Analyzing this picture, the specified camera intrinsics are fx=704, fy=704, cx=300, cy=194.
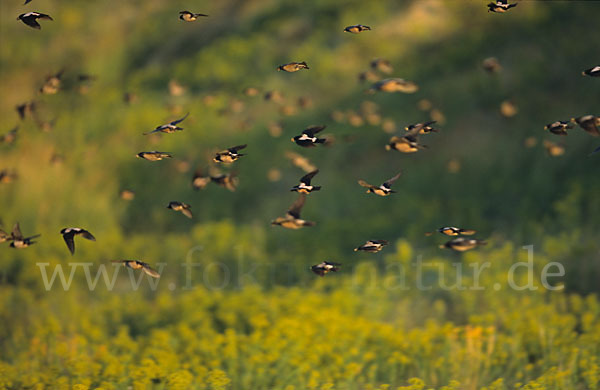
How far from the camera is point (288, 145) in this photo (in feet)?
38.5

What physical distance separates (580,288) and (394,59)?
5.47 metres

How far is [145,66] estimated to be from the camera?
43.7ft

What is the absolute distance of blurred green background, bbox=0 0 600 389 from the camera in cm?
939

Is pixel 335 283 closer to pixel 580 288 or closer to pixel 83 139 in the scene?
pixel 580 288

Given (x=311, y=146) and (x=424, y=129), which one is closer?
(x=424, y=129)

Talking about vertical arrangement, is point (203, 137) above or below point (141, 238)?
above

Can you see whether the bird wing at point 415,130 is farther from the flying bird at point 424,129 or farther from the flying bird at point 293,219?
the flying bird at point 293,219

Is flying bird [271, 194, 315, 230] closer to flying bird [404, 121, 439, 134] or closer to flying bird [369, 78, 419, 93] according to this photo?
flying bird [404, 121, 439, 134]

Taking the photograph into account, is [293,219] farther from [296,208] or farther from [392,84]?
[392,84]

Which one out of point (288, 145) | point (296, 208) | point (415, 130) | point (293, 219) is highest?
point (288, 145)

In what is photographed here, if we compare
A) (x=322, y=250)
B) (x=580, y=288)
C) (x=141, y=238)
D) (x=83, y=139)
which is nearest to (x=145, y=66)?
(x=83, y=139)

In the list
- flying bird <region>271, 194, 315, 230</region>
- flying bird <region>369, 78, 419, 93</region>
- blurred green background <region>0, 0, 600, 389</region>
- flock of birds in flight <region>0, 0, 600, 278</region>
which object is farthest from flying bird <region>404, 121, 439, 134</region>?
blurred green background <region>0, 0, 600, 389</region>

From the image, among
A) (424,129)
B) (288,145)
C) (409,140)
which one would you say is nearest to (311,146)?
(409,140)

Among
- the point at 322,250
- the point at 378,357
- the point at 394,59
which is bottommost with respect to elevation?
the point at 378,357
